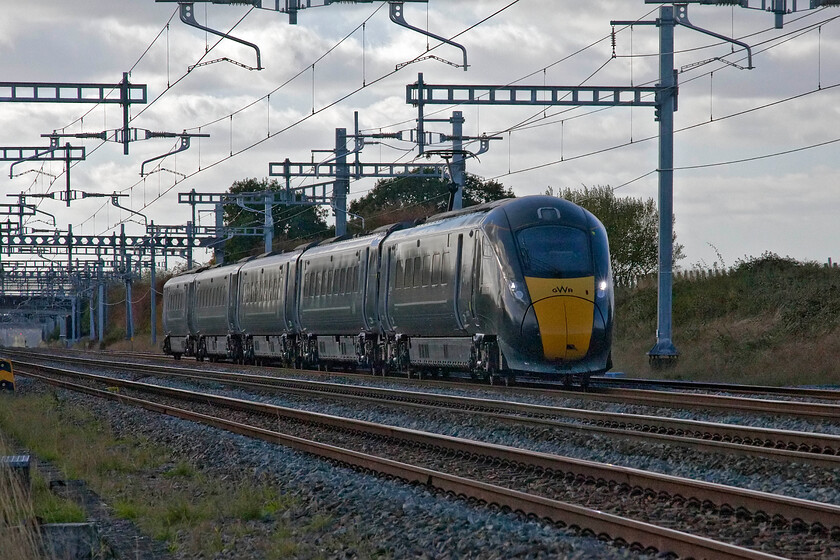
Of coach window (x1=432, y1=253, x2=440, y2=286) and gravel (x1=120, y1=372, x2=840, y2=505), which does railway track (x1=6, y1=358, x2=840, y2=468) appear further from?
coach window (x1=432, y1=253, x2=440, y2=286)

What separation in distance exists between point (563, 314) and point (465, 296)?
2.33m

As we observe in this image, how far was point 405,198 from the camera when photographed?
299 ft

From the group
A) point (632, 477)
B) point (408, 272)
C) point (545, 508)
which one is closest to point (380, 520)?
point (545, 508)

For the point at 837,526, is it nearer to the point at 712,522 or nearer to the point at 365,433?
the point at 712,522

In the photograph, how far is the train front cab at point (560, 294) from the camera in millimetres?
21406

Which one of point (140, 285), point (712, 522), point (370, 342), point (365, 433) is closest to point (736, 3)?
point (370, 342)

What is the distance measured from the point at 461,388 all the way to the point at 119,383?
11.2 metres

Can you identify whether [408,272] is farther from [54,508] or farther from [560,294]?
[54,508]

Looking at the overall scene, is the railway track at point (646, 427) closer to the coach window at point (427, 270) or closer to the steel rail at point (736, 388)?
the coach window at point (427, 270)

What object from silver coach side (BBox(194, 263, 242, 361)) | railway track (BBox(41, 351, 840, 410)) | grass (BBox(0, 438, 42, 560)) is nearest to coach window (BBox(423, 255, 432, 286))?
railway track (BBox(41, 351, 840, 410))

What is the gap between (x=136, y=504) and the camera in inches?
439

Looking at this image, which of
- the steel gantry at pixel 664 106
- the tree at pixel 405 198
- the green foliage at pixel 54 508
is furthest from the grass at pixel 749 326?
the tree at pixel 405 198

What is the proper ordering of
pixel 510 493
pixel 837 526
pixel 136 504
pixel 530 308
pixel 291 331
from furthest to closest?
pixel 291 331, pixel 530 308, pixel 136 504, pixel 510 493, pixel 837 526

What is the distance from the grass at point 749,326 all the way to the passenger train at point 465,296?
440 cm
